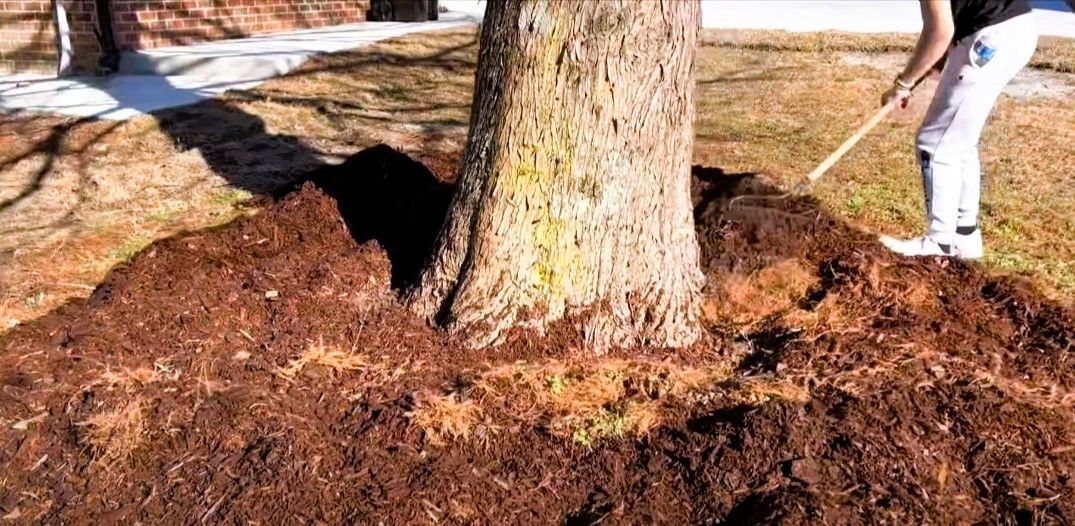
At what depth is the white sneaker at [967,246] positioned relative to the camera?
14.3 feet

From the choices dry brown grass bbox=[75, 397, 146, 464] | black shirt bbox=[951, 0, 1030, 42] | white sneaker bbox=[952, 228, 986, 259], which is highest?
black shirt bbox=[951, 0, 1030, 42]

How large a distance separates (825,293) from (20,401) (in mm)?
3053

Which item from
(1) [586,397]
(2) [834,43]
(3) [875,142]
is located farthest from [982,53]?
(2) [834,43]

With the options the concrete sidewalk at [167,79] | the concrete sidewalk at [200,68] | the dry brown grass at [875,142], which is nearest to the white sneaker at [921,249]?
the dry brown grass at [875,142]

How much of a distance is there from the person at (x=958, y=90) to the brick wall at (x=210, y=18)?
26.5 feet

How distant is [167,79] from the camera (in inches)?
362

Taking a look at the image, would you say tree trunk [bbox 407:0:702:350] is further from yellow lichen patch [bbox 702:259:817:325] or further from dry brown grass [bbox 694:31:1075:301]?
dry brown grass [bbox 694:31:1075:301]

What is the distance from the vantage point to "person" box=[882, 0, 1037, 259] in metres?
3.75

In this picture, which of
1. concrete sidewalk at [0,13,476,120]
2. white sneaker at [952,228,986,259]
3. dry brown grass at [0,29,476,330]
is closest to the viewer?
white sneaker at [952,228,986,259]

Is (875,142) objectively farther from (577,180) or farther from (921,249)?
(577,180)

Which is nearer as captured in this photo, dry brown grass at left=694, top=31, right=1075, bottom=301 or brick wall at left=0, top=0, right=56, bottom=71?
dry brown grass at left=694, top=31, right=1075, bottom=301

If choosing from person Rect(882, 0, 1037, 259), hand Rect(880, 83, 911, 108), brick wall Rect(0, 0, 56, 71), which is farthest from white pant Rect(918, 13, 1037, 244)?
brick wall Rect(0, 0, 56, 71)

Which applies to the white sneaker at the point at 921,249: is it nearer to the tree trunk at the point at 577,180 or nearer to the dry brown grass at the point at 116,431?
the tree trunk at the point at 577,180

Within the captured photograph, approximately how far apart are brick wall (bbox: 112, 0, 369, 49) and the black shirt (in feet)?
27.2
